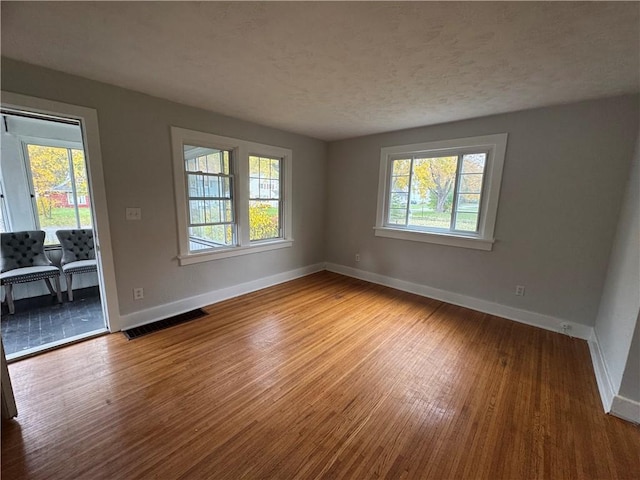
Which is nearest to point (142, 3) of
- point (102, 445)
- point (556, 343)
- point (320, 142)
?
point (102, 445)

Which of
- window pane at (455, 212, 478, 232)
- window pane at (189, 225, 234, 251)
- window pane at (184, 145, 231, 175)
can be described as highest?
window pane at (184, 145, 231, 175)

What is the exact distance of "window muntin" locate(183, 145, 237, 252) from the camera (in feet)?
10.1

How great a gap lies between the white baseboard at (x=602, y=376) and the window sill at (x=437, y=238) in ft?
4.13

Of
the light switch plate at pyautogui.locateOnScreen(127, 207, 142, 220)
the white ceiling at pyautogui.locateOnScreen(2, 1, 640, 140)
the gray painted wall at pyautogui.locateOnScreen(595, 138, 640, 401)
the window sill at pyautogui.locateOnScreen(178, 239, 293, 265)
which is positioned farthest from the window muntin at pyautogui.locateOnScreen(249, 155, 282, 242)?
the gray painted wall at pyautogui.locateOnScreen(595, 138, 640, 401)

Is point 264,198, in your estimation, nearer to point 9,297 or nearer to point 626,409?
point 9,297

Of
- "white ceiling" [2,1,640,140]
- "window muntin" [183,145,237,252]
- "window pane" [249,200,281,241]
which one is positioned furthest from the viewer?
"window pane" [249,200,281,241]

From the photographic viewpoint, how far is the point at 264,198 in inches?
152

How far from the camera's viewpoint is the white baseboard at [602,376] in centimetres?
179

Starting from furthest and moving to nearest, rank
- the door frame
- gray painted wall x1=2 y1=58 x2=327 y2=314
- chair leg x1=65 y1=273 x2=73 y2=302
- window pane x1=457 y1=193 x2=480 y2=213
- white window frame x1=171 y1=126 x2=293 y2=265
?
chair leg x1=65 y1=273 x2=73 y2=302 < window pane x1=457 y1=193 x2=480 y2=213 < white window frame x1=171 y1=126 x2=293 y2=265 < gray painted wall x1=2 y1=58 x2=327 y2=314 < the door frame

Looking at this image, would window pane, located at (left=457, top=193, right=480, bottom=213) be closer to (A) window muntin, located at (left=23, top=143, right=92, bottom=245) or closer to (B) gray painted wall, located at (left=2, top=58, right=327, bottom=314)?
(B) gray painted wall, located at (left=2, top=58, right=327, bottom=314)

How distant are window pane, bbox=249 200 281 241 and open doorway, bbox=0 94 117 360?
170 cm

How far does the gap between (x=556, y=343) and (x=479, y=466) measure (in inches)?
76.9

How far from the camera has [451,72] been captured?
76.0 inches

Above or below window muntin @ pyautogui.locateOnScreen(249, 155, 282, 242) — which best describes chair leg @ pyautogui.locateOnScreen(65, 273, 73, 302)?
below
